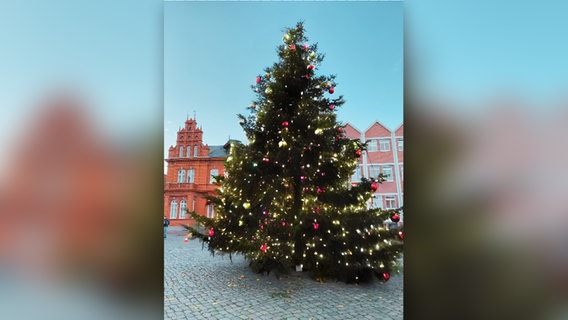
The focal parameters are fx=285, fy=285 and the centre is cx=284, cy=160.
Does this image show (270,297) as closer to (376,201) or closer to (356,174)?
(376,201)

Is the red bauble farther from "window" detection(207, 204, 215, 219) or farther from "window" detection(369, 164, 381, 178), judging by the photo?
"window" detection(207, 204, 215, 219)

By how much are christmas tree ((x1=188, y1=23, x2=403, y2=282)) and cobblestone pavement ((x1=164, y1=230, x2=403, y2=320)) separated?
26cm

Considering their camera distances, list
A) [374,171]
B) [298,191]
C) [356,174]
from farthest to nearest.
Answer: [356,174] → [298,191] → [374,171]

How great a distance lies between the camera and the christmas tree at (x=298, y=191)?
4.10 m

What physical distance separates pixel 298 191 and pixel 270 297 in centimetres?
161

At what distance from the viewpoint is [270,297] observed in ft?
11.8

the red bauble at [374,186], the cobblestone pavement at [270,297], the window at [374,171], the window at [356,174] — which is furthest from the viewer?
the window at [356,174]

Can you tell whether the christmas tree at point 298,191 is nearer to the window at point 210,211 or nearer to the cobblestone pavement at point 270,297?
the window at point 210,211

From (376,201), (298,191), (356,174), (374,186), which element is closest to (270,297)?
(298,191)

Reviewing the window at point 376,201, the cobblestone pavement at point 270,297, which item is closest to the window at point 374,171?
the window at point 376,201

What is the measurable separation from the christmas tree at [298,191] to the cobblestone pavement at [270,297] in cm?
26

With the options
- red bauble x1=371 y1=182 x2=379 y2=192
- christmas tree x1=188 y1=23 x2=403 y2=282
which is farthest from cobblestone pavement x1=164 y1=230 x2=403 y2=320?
red bauble x1=371 y1=182 x2=379 y2=192
